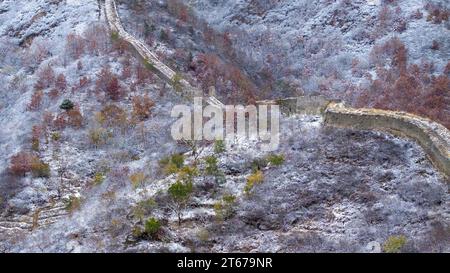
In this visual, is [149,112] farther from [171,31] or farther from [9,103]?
[171,31]

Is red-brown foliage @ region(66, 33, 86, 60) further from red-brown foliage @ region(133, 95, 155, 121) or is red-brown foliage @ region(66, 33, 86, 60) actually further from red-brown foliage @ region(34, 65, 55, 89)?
red-brown foliage @ region(133, 95, 155, 121)

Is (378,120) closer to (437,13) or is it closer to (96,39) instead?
(437,13)

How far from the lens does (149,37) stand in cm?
2934

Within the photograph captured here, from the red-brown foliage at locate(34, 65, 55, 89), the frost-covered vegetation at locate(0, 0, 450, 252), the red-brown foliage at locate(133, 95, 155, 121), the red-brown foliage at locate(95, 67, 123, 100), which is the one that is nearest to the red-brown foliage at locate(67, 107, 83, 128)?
the frost-covered vegetation at locate(0, 0, 450, 252)

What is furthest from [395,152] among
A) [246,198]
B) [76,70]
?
[76,70]

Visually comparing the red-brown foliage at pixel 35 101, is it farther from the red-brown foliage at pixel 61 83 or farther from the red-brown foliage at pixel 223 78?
the red-brown foliage at pixel 223 78

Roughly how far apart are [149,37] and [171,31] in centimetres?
190

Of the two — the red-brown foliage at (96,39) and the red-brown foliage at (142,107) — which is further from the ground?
the red-brown foliage at (96,39)

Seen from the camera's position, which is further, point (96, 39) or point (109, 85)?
point (96, 39)

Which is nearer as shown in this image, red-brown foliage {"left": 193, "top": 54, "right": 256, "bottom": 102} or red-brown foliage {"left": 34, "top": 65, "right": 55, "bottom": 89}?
red-brown foliage {"left": 34, "top": 65, "right": 55, "bottom": 89}

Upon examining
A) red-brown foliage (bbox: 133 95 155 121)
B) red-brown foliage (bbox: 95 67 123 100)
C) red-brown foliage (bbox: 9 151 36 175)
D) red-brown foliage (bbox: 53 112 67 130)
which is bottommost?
red-brown foliage (bbox: 9 151 36 175)

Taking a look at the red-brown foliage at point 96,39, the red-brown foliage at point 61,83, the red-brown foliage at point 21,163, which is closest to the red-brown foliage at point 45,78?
the red-brown foliage at point 61,83

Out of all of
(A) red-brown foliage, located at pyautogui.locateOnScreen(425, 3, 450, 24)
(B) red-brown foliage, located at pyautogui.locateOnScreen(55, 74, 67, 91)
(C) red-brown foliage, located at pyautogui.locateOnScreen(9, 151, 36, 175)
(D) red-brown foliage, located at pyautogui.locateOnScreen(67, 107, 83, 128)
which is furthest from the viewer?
(A) red-brown foliage, located at pyautogui.locateOnScreen(425, 3, 450, 24)

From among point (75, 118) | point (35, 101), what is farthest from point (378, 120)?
point (35, 101)
